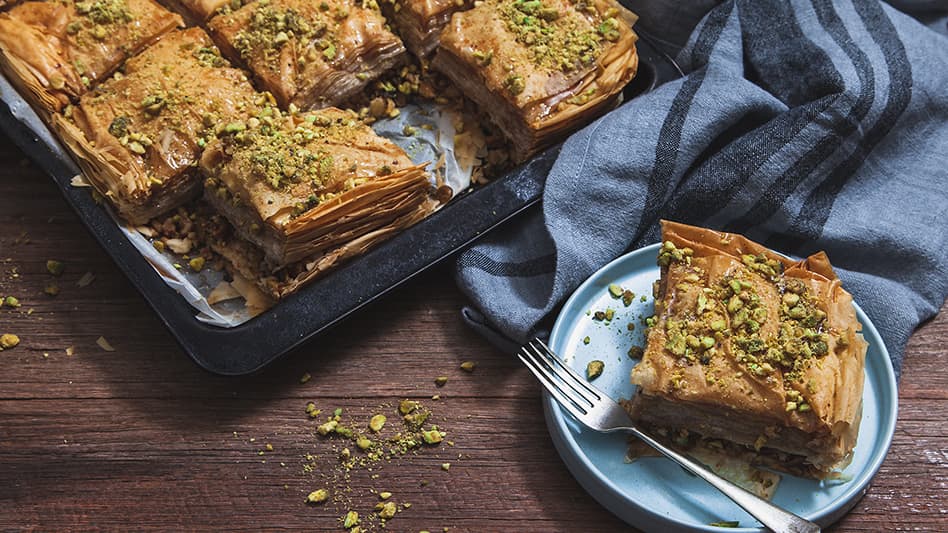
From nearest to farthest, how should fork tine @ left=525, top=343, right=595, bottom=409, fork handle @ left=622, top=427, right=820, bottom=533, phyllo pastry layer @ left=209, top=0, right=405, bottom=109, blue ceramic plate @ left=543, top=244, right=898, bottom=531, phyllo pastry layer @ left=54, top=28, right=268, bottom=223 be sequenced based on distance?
fork handle @ left=622, top=427, right=820, bottom=533, blue ceramic plate @ left=543, top=244, right=898, bottom=531, fork tine @ left=525, top=343, right=595, bottom=409, phyllo pastry layer @ left=54, top=28, right=268, bottom=223, phyllo pastry layer @ left=209, top=0, right=405, bottom=109

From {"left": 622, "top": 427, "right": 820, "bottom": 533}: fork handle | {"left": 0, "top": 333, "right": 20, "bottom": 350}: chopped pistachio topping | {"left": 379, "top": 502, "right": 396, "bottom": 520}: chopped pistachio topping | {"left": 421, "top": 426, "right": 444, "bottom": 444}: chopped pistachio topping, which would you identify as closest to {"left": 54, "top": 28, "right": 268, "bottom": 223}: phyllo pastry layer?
{"left": 0, "top": 333, "right": 20, "bottom": 350}: chopped pistachio topping

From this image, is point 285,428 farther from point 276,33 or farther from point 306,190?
point 276,33

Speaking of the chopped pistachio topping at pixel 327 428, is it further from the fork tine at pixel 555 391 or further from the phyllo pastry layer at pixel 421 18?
the phyllo pastry layer at pixel 421 18

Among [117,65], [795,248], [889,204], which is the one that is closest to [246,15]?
[117,65]

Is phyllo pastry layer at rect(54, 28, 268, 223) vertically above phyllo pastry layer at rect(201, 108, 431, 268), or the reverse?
phyllo pastry layer at rect(54, 28, 268, 223)

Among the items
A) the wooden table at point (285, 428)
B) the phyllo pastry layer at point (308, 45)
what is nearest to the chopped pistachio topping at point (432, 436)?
the wooden table at point (285, 428)

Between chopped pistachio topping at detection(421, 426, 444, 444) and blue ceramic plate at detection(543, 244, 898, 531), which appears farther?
chopped pistachio topping at detection(421, 426, 444, 444)

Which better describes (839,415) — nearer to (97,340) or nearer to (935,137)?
(935,137)

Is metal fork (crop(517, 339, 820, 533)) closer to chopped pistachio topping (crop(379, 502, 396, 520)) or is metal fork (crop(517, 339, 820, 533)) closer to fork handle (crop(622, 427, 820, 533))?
fork handle (crop(622, 427, 820, 533))

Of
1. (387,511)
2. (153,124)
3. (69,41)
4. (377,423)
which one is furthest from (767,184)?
(69,41)
